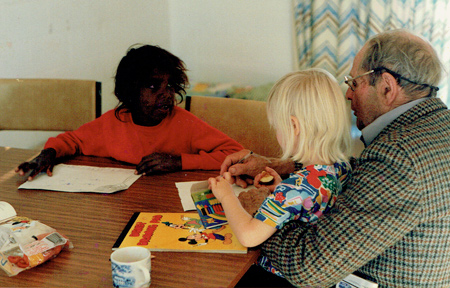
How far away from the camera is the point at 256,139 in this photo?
189cm

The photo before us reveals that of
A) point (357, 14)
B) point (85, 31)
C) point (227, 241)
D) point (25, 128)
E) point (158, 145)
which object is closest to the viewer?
point (227, 241)

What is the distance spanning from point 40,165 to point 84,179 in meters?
0.17

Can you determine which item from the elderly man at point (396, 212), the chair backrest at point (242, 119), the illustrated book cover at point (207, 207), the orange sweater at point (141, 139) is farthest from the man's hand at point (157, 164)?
the elderly man at point (396, 212)

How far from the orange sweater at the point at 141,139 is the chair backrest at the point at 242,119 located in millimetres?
234

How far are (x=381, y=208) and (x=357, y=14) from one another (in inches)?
90.4

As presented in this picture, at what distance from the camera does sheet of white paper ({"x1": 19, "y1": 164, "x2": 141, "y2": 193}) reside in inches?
53.3

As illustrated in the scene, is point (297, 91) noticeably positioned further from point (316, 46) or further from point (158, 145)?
point (316, 46)

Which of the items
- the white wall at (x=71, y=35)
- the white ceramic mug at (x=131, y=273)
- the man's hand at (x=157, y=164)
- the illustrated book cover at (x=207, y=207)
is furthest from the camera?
the white wall at (x=71, y=35)

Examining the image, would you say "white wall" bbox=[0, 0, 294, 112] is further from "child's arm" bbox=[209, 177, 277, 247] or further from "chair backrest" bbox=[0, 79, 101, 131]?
"child's arm" bbox=[209, 177, 277, 247]

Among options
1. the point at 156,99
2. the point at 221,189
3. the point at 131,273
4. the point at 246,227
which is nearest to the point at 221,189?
the point at 221,189

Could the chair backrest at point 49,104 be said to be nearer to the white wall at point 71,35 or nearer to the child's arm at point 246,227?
the white wall at point 71,35

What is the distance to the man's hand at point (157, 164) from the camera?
148cm

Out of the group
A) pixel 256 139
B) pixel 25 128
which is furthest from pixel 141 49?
pixel 25 128

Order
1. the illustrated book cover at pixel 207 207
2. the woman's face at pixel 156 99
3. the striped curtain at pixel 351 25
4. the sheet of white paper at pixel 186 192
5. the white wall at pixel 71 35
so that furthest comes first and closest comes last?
the striped curtain at pixel 351 25, the white wall at pixel 71 35, the woman's face at pixel 156 99, the sheet of white paper at pixel 186 192, the illustrated book cover at pixel 207 207
